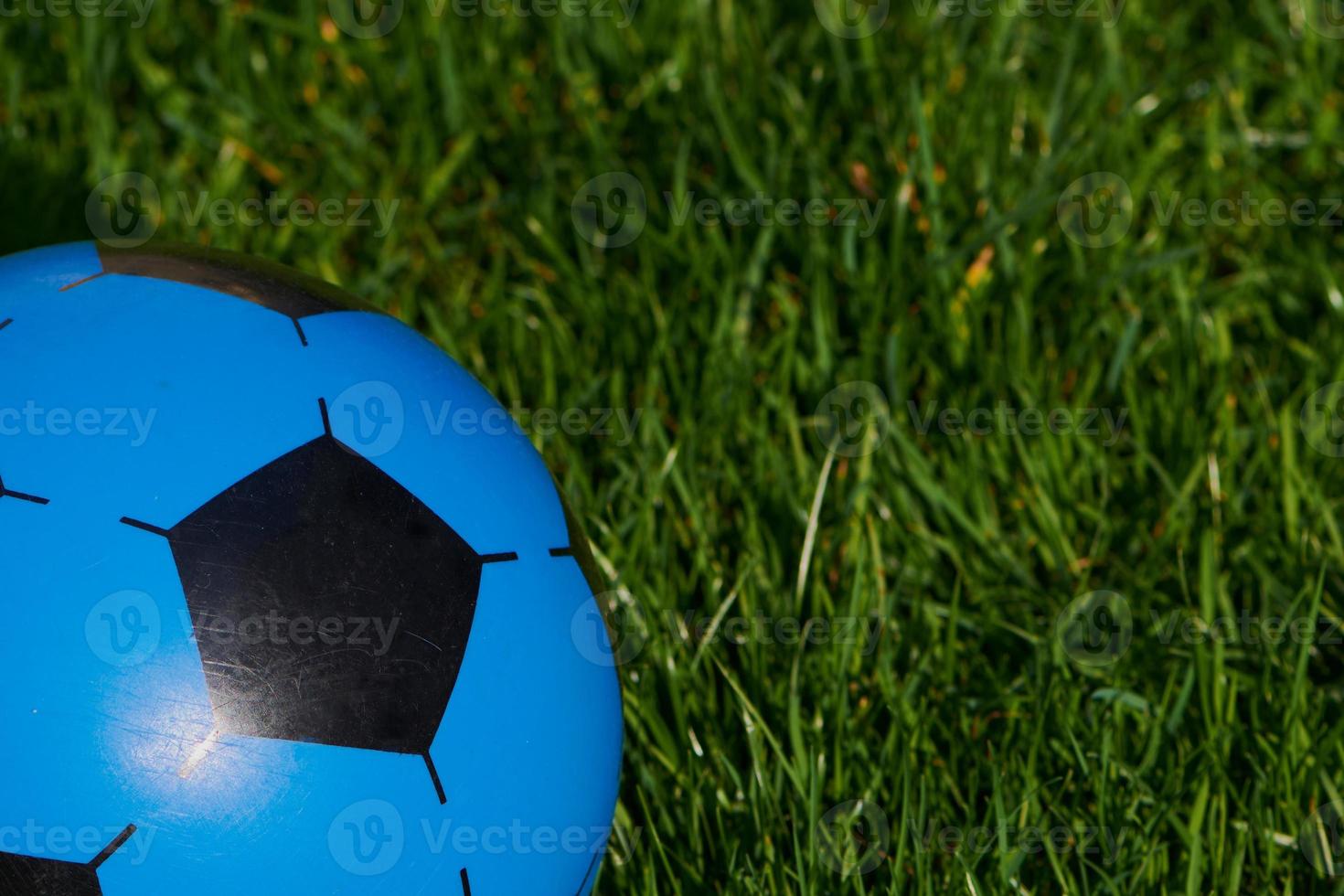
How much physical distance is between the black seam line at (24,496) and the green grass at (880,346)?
962 millimetres

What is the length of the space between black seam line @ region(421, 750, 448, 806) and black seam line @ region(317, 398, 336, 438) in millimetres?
402

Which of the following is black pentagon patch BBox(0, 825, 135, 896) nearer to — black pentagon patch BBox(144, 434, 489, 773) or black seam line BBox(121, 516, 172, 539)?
black pentagon patch BBox(144, 434, 489, 773)

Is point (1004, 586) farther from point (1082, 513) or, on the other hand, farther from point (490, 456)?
point (490, 456)

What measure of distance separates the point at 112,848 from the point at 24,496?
0.39 m

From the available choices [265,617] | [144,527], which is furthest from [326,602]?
[144,527]

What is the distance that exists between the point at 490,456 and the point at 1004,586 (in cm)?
118

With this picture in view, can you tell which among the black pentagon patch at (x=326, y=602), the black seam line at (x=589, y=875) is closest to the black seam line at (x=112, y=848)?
the black pentagon patch at (x=326, y=602)

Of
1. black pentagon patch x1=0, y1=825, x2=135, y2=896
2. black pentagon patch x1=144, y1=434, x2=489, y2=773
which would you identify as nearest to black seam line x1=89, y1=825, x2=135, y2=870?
black pentagon patch x1=0, y1=825, x2=135, y2=896

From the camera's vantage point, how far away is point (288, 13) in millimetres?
3805

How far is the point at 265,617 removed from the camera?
4.80ft

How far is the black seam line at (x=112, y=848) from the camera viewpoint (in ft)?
4.58

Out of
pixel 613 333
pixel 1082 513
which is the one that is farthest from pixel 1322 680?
pixel 613 333

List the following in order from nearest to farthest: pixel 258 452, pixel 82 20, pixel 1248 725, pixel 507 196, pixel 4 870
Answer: pixel 4 870, pixel 258 452, pixel 1248 725, pixel 507 196, pixel 82 20

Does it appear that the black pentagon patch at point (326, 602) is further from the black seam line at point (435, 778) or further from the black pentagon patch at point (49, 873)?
the black pentagon patch at point (49, 873)
